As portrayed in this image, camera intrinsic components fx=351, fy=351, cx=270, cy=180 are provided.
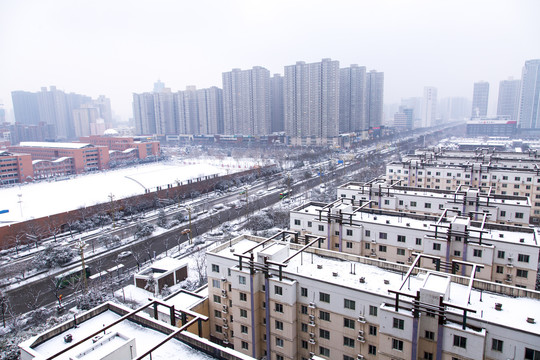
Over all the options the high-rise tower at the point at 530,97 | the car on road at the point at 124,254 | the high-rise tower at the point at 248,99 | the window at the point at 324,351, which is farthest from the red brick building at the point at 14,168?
the high-rise tower at the point at 530,97

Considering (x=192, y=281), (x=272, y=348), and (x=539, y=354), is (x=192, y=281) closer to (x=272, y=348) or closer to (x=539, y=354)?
(x=272, y=348)

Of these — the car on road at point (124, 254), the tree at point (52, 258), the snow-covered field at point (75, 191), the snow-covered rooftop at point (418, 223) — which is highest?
the snow-covered rooftop at point (418, 223)

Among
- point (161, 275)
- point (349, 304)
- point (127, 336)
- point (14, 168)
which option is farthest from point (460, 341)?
point (14, 168)

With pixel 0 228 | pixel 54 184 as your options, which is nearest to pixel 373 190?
pixel 0 228

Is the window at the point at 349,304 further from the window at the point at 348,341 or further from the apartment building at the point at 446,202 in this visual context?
the apartment building at the point at 446,202

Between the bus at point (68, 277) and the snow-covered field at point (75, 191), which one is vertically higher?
the snow-covered field at point (75, 191)

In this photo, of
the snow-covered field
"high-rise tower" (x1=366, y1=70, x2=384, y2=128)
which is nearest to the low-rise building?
the snow-covered field

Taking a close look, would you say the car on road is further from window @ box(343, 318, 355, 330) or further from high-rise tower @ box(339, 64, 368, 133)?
high-rise tower @ box(339, 64, 368, 133)
